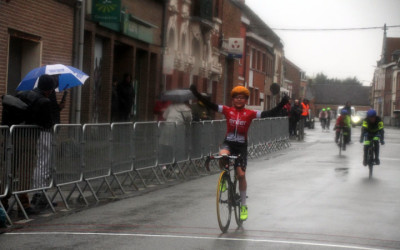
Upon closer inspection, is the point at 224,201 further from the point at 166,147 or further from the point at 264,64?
the point at 264,64

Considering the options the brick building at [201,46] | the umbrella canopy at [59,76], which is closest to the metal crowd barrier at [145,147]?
the umbrella canopy at [59,76]

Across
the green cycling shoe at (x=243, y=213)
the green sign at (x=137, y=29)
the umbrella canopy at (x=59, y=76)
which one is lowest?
the green cycling shoe at (x=243, y=213)

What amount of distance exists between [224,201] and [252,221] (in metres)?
0.96

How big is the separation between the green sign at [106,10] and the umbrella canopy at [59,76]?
25.8 ft

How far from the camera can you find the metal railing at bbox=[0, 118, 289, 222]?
11141 millimetres

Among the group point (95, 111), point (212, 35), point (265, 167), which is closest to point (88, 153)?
point (265, 167)

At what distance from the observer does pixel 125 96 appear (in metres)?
24.0

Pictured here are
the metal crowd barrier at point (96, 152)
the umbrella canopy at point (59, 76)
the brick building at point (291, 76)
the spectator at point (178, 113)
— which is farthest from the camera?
the brick building at point (291, 76)

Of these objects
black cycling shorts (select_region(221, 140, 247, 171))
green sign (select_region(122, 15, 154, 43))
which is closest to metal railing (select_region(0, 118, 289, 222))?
black cycling shorts (select_region(221, 140, 247, 171))

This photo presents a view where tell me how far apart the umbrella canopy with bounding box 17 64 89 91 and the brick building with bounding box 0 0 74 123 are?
365 cm

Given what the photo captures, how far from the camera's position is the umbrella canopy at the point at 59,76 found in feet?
43.9

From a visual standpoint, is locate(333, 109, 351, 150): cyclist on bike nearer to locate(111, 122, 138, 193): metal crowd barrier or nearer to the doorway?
the doorway

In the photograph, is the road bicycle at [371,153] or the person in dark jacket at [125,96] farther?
the person in dark jacket at [125,96]

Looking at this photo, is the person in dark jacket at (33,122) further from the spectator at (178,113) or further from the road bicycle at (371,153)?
the road bicycle at (371,153)
